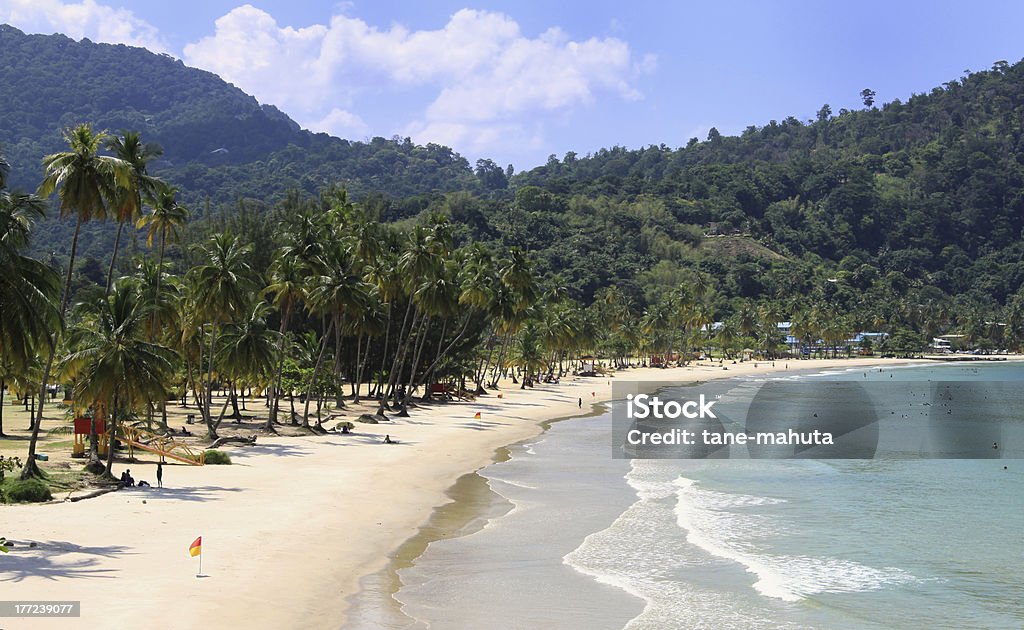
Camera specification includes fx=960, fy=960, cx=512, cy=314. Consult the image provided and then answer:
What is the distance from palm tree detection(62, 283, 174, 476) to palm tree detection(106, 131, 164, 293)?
217 centimetres

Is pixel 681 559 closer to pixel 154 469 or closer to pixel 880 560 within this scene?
pixel 880 560

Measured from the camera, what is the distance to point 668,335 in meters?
175

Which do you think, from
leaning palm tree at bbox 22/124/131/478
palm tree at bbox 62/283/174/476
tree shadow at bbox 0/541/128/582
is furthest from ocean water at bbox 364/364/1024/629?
leaning palm tree at bbox 22/124/131/478

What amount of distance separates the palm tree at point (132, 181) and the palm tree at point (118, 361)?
2.17 meters

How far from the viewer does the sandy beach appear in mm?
19172

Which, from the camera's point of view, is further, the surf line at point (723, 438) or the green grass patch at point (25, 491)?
the surf line at point (723, 438)

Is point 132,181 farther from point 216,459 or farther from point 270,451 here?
point 270,451

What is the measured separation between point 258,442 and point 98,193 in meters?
19.0

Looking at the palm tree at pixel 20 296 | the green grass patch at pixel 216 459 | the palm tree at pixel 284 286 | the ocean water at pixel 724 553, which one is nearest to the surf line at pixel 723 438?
the ocean water at pixel 724 553

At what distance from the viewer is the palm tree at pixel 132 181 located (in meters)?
34.5

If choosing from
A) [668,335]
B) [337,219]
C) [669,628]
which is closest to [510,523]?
[669,628]

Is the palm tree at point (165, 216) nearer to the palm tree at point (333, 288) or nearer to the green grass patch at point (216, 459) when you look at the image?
the green grass patch at point (216, 459)

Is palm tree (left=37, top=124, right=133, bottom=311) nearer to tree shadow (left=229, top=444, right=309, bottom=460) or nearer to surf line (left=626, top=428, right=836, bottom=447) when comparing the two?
tree shadow (left=229, top=444, right=309, bottom=460)

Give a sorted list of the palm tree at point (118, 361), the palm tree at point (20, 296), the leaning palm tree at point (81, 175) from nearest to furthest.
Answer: the palm tree at point (20, 296) < the palm tree at point (118, 361) < the leaning palm tree at point (81, 175)
